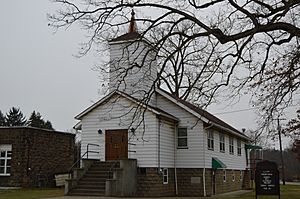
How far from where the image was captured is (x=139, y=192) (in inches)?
934

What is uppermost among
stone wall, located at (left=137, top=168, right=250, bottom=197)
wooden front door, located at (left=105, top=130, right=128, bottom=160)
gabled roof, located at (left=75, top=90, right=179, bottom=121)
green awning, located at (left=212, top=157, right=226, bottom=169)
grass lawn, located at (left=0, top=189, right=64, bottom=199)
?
gabled roof, located at (left=75, top=90, right=179, bottom=121)

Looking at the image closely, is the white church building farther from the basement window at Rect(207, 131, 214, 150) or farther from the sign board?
the sign board

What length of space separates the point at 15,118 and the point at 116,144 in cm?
5057

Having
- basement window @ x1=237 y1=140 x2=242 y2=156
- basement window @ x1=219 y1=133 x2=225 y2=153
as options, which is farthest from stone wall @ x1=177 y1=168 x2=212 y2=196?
basement window @ x1=237 y1=140 x2=242 y2=156

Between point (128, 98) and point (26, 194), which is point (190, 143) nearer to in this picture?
point (128, 98)

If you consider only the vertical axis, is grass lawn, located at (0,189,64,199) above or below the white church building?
below

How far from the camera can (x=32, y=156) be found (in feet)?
109

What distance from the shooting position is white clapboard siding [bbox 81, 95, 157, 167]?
2431 cm

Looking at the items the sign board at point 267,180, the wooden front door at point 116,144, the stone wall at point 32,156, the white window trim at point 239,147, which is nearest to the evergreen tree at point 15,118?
the stone wall at point 32,156

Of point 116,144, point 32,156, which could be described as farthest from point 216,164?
point 32,156

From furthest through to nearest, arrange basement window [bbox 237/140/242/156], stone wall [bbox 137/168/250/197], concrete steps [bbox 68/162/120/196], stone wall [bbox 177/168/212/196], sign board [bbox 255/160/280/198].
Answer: basement window [bbox 237/140/242/156] < stone wall [bbox 177/168/212/196] < stone wall [bbox 137/168/250/197] < concrete steps [bbox 68/162/120/196] < sign board [bbox 255/160/280/198]

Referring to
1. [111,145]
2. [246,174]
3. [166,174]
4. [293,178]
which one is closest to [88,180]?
[111,145]

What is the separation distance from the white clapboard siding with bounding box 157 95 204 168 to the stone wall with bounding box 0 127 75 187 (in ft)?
39.5

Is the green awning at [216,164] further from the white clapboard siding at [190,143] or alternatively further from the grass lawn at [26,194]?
the grass lawn at [26,194]
